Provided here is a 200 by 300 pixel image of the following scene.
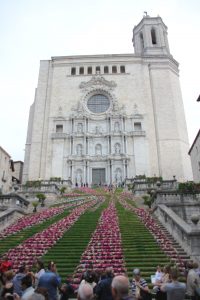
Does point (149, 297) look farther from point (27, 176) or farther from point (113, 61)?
point (113, 61)

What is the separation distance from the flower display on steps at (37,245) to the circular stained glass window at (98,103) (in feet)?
127

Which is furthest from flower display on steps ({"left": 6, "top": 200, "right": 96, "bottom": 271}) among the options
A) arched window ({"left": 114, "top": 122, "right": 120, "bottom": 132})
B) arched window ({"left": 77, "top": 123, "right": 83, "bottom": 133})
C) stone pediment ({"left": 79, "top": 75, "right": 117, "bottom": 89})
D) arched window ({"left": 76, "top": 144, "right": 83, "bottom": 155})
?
stone pediment ({"left": 79, "top": 75, "right": 117, "bottom": 89})

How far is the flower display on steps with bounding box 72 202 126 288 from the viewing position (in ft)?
30.9

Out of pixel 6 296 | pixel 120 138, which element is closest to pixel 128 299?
pixel 6 296

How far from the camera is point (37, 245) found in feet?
39.9

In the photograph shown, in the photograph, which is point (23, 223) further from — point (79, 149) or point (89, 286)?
point (79, 149)

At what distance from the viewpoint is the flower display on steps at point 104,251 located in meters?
9.42

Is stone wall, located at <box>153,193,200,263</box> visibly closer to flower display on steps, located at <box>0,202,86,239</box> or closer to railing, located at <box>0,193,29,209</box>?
flower display on steps, located at <box>0,202,86,239</box>

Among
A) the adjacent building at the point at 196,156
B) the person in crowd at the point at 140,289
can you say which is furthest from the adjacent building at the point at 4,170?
the person in crowd at the point at 140,289

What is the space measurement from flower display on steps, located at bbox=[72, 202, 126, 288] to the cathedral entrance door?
31203mm

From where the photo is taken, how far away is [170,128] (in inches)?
1959

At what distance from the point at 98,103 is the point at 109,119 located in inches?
197

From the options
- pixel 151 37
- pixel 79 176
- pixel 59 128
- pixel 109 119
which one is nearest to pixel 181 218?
pixel 79 176

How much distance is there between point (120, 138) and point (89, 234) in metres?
36.0
